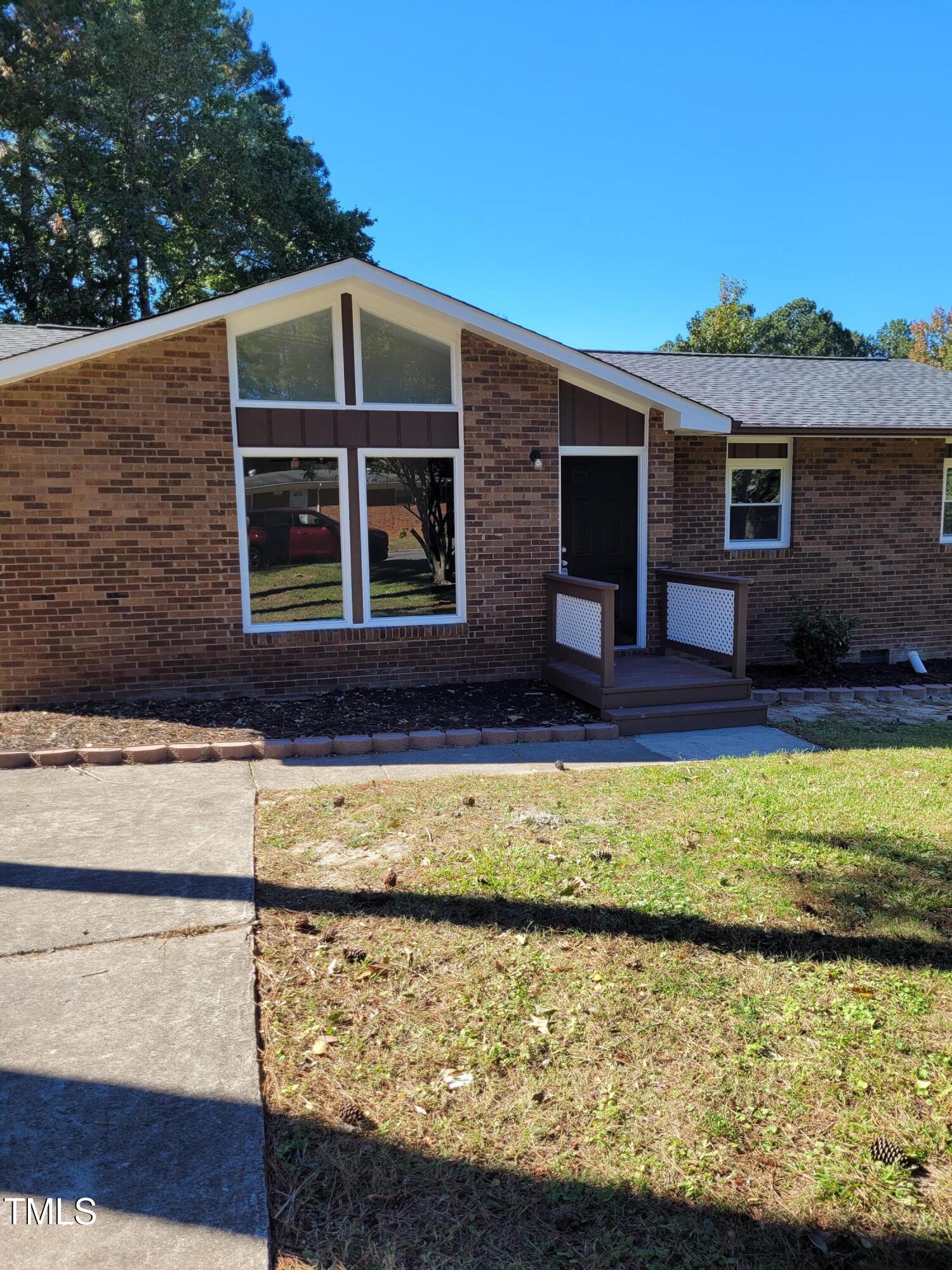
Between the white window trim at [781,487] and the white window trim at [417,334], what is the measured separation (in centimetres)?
372

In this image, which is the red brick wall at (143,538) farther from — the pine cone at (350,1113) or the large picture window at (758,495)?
the pine cone at (350,1113)

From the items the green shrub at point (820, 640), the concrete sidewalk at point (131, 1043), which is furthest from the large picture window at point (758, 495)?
the concrete sidewalk at point (131, 1043)

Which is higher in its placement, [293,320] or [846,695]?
[293,320]

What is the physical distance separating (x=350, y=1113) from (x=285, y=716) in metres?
5.36

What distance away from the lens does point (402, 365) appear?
29.1 feet

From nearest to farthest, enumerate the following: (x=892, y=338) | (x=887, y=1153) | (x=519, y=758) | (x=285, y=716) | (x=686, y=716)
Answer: (x=887, y=1153) < (x=519, y=758) < (x=285, y=716) < (x=686, y=716) < (x=892, y=338)

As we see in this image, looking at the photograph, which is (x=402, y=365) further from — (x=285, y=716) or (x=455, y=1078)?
(x=455, y=1078)

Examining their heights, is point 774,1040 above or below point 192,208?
below

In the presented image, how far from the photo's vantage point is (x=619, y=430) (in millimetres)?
9672

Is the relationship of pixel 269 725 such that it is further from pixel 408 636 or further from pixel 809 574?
pixel 809 574

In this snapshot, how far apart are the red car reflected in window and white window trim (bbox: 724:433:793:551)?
4.54 m

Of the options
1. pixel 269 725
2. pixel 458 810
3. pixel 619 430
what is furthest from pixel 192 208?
pixel 458 810

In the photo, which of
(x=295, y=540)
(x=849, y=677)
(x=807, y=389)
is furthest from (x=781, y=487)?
(x=295, y=540)

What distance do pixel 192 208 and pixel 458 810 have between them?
70.4 ft
